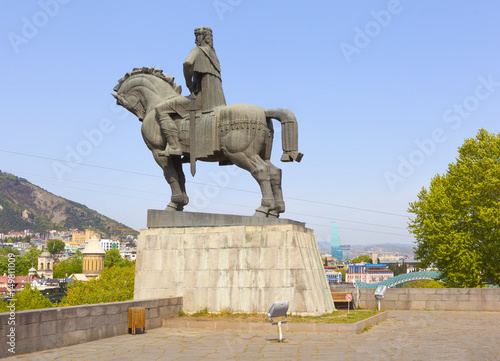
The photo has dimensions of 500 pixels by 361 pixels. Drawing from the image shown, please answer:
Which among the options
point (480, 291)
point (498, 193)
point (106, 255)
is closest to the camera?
point (480, 291)

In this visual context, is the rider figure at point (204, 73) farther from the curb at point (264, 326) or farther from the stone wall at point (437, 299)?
the stone wall at point (437, 299)

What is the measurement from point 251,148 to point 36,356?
721 centimetres

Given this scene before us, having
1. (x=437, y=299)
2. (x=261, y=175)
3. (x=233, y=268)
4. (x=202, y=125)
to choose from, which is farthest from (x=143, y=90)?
(x=437, y=299)

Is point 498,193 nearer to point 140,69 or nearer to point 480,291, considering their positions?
point 480,291

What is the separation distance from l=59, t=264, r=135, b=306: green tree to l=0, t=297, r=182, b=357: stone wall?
38455 millimetres

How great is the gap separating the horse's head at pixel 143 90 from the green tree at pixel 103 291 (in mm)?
36275

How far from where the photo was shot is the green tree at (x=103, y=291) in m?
49.1

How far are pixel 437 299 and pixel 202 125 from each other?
11521mm

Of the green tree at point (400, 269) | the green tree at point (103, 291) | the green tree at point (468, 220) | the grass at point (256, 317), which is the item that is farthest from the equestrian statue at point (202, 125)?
the green tree at point (400, 269)

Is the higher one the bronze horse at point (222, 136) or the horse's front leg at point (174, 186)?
the bronze horse at point (222, 136)

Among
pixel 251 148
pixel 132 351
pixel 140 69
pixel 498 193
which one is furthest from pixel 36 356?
pixel 498 193

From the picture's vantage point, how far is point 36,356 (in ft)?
25.4

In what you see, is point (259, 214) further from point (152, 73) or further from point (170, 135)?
point (152, 73)

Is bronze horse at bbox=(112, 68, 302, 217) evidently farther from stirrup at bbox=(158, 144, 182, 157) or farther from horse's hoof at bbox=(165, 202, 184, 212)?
stirrup at bbox=(158, 144, 182, 157)
